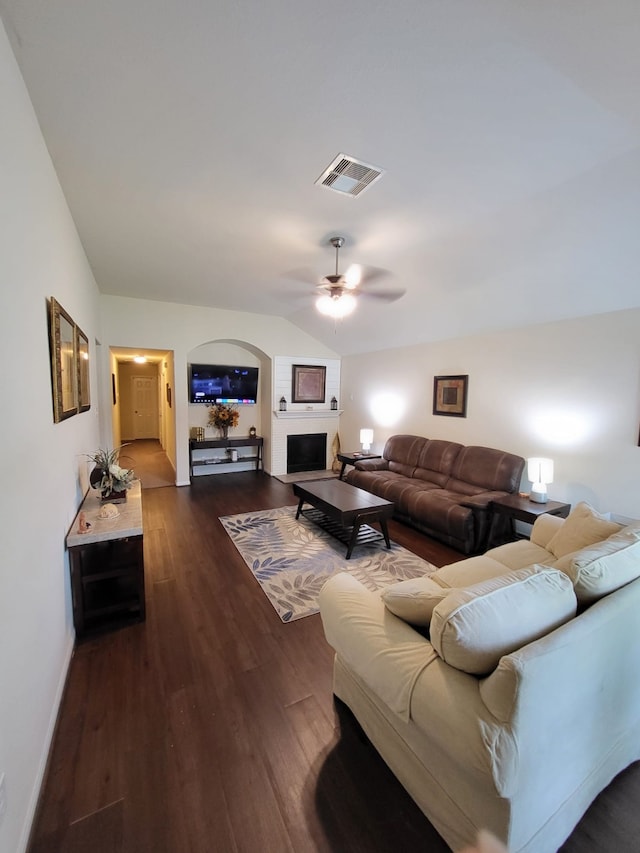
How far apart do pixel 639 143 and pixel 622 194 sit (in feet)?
1.28

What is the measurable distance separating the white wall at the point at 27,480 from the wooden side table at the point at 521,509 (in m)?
3.53

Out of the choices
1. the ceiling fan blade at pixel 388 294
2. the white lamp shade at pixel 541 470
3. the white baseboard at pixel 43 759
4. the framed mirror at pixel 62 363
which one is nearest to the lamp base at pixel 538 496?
the white lamp shade at pixel 541 470

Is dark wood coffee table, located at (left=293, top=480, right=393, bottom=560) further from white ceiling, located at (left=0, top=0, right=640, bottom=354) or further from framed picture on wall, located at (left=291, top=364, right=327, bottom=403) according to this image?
framed picture on wall, located at (left=291, top=364, right=327, bottom=403)

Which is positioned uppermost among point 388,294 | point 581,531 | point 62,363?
point 388,294

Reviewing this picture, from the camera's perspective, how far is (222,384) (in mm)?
6160

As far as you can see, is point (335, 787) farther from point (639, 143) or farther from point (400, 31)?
point (639, 143)

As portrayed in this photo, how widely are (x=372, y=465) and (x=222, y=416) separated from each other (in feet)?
9.34

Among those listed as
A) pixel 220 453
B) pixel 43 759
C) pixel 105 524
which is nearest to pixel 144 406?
pixel 220 453

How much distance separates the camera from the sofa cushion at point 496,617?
1.07 metres

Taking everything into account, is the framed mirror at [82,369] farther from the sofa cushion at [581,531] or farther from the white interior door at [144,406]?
the white interior door at [144,406]

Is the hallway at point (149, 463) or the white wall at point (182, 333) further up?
the white wall at point (182, 333)

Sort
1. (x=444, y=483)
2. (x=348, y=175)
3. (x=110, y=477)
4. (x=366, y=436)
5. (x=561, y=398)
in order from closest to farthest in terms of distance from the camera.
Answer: (x=348, y=175) → (x=110, y=477) → (x=561, y=398) → (x=444, y=483) → (x=366, y=436)

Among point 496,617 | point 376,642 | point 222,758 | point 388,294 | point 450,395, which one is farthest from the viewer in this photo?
point 450,395

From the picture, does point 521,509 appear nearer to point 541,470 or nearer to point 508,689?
point 541,470
